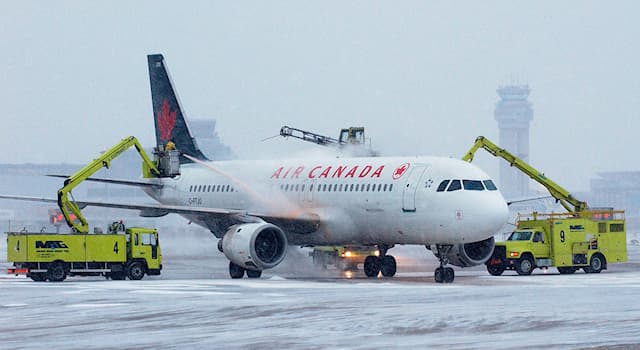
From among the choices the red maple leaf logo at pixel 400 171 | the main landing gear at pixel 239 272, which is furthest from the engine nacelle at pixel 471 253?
the main landing gear at pixel 239 272

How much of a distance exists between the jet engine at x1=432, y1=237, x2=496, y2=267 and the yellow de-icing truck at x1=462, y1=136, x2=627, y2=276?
222 centimetres

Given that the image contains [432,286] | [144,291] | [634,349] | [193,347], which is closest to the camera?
[634,349]

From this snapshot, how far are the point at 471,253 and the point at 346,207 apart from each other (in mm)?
4792

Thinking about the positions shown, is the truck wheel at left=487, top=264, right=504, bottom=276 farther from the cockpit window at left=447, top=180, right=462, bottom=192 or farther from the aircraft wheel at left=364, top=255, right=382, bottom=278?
the cockpit window at left=447, top=180, right=462, bottom=192

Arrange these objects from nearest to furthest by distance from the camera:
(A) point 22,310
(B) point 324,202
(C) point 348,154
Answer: (A) point 22,310, (B) point 324,202, (C) point 348,154

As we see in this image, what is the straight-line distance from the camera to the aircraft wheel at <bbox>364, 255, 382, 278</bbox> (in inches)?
1885

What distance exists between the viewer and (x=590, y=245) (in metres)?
49.6

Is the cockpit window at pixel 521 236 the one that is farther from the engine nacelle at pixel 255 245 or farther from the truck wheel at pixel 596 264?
the engine nacelle at pixel 255 245

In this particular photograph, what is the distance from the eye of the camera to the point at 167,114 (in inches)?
2277

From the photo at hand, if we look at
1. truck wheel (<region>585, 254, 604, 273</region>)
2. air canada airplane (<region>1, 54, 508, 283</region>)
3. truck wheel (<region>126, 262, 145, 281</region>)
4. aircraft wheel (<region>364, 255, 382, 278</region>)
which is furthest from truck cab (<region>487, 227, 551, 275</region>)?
truck wheel (<region>126, 262, 145, 281</region>)

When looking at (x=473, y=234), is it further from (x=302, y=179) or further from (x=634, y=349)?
(x=634, y=349)

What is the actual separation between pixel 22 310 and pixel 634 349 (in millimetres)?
15510

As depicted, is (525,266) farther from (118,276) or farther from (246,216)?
(118,276)

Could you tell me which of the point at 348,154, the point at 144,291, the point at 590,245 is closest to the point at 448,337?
the point at 144,291
